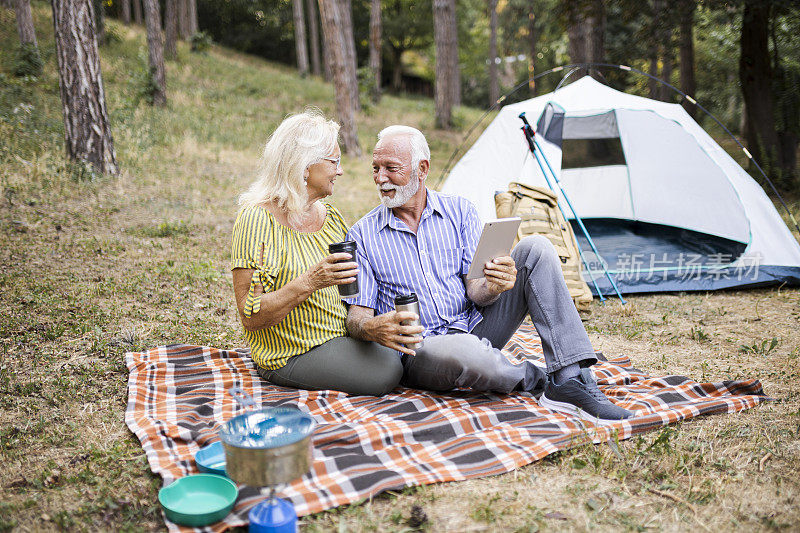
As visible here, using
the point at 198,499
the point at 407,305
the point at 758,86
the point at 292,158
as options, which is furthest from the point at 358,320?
the point at 758,86

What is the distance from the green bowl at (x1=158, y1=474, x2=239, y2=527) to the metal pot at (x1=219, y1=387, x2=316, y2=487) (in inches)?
8.9

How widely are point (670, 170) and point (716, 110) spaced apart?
40.0 feet

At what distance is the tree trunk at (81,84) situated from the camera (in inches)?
239

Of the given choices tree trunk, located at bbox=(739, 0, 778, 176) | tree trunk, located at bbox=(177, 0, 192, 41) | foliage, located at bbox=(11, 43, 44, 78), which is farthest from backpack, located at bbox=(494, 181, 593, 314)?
tree trunk, located at bbox=(177, 0, 192, 41)

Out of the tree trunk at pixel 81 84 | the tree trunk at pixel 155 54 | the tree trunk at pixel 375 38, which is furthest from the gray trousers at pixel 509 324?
the tree trunk at pixel 375 38

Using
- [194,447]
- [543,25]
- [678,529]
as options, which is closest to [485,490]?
[678,529]

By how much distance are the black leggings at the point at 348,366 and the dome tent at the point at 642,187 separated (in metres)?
2.36

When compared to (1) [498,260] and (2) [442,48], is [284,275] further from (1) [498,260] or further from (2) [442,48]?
(2) [442,48]

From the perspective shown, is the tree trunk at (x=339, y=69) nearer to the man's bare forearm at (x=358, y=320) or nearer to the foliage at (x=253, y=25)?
the man's bare forearm at (x=358, y=320)

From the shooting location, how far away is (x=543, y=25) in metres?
23.1

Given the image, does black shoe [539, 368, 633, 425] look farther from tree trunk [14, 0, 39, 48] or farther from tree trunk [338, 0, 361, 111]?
tree trunk [14, 0, 39, 48]

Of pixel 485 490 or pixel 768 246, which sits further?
pixel 768 246

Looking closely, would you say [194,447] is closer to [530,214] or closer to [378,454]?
[378,454]

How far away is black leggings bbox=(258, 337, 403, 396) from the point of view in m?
2.73
